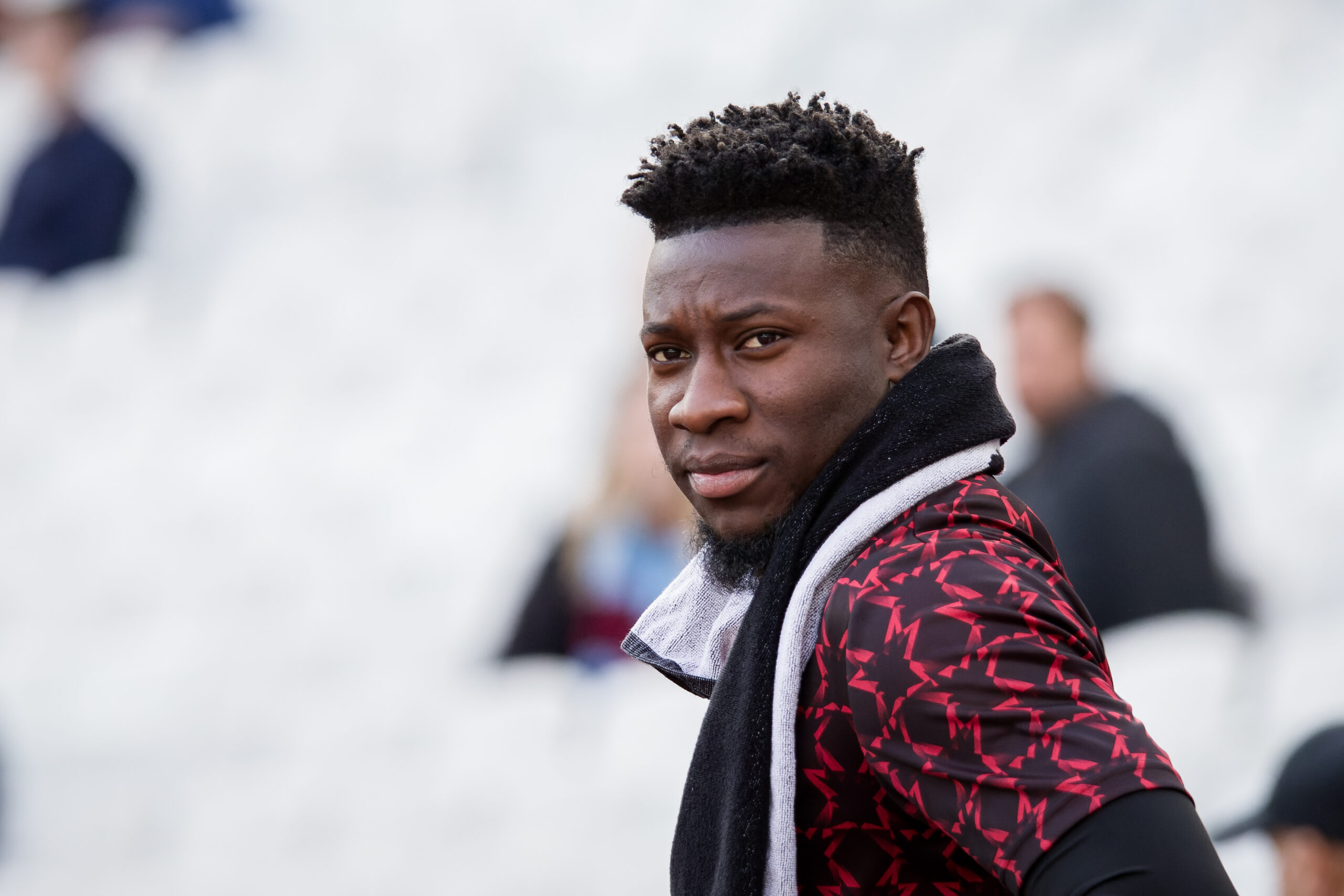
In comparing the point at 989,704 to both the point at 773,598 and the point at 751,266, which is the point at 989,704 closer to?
the point at 773,598

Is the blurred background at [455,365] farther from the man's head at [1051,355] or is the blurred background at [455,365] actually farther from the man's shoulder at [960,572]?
the man's shoulder at [960,572]

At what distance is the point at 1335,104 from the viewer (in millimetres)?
4227

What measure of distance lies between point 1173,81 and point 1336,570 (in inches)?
62.5

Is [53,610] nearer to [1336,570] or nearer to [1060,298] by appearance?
[1060,298]

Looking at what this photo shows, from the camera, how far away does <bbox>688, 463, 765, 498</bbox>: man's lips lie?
146 cm

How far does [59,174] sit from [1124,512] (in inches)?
164

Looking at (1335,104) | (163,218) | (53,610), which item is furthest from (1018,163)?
(53,610)

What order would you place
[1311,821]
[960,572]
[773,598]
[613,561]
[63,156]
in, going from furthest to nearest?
[63,156]
[613,561]
[1311,821]
[773,598]
[960,572]

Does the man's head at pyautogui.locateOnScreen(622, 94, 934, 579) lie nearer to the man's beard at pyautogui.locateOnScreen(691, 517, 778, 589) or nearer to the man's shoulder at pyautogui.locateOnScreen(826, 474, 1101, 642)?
the man's beard at pyautogui.locateOnScreen(691, 517, 778, 589)

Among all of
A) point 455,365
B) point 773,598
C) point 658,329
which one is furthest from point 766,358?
point 455,365

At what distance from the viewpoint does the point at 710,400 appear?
144 centimetres

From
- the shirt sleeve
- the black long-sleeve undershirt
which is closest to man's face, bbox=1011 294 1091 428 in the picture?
the shirt sleeve

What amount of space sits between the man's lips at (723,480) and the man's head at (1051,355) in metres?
3.01

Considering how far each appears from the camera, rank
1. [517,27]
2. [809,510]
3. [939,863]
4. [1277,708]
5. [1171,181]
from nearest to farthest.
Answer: [939,863]
[809,510]
[1277,708]
[1171,181]
[517,27]
